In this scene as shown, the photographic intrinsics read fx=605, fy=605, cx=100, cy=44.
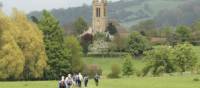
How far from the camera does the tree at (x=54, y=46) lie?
353ft

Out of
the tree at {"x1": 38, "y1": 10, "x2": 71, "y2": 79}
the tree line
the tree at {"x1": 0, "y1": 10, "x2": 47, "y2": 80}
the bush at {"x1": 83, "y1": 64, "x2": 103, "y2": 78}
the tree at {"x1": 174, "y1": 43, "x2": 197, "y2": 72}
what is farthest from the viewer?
the bush at {"x1": 83, "y1": 64, "x2": 103, "y2": 78}

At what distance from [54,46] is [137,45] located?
67.7 meters

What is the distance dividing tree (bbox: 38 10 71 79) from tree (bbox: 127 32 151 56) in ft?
208

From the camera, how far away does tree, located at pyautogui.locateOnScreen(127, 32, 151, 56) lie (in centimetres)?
17221

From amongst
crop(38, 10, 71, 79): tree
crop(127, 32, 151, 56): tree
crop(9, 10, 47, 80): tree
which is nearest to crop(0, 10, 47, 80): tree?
crop(9, 10, 47, 80): tree

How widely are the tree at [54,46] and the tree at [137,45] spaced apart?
A: 63368 millimetres

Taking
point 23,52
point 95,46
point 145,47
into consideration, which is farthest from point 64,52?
point 95,46

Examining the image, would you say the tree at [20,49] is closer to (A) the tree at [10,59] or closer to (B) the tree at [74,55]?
(A) the tree at [10,59]

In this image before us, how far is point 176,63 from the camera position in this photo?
114m

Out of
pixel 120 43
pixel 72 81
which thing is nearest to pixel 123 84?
pixel 72 81

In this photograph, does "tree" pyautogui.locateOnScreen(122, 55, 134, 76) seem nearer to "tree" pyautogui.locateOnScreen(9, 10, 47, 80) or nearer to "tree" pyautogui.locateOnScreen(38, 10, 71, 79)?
"tree" pyautogui.locateOnScreen(38, 10, 71, 79)

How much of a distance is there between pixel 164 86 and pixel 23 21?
38.6m

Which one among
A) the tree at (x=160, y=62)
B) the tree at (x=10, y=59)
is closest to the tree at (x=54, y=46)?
the tree at (x=10, y=59)

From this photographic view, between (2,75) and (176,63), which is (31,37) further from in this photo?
(176,63)
